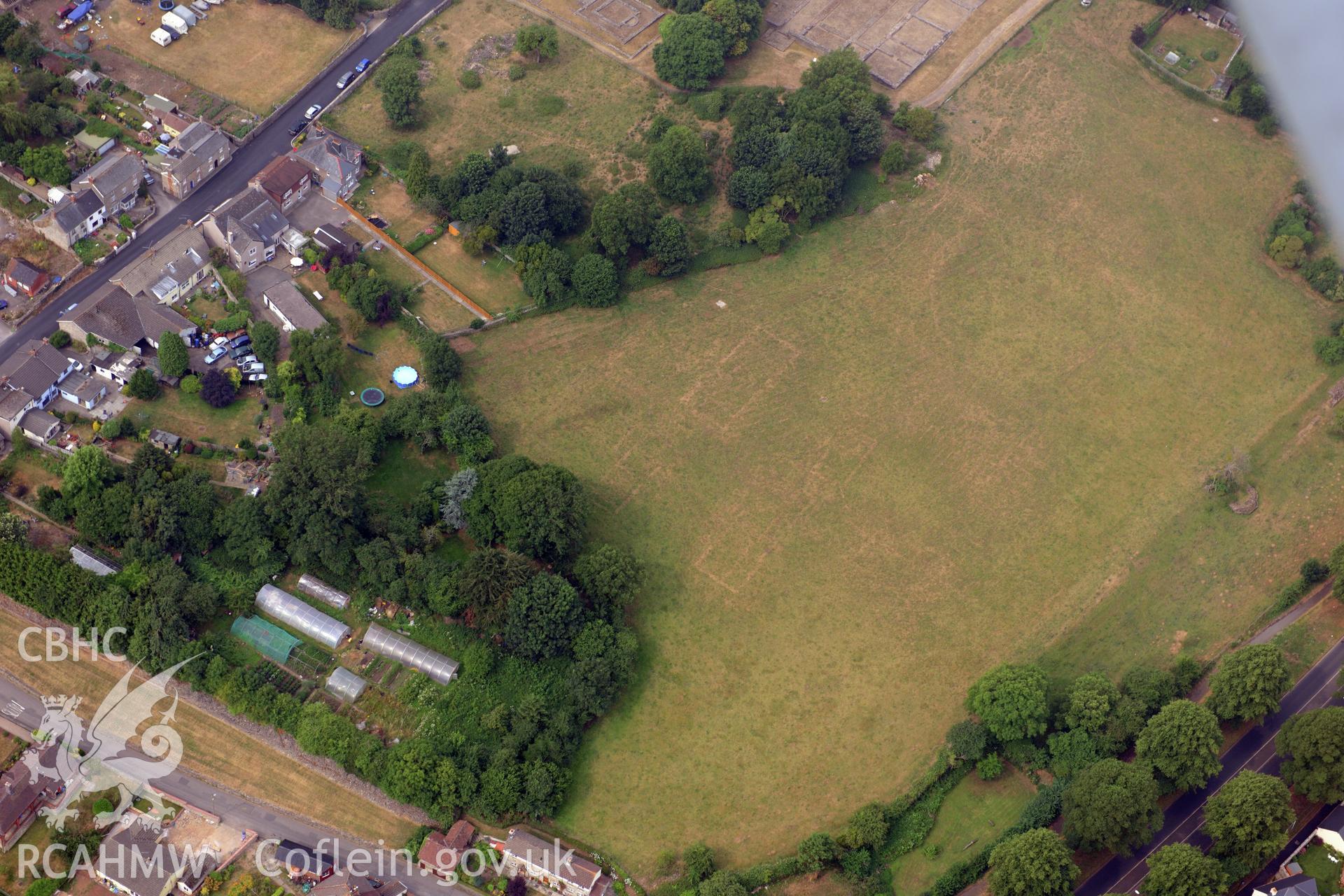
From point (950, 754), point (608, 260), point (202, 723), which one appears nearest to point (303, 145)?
point (608, 260)

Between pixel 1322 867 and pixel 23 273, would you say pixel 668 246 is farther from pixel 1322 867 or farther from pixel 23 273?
pixel 1322 867

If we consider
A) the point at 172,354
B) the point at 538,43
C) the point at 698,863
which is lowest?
the point at 172,354

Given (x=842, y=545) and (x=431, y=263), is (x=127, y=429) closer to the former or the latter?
(x=431, y=263)

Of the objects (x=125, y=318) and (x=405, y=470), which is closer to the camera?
(x=405, y=470)

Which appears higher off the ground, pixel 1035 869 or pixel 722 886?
pixel 1035 869

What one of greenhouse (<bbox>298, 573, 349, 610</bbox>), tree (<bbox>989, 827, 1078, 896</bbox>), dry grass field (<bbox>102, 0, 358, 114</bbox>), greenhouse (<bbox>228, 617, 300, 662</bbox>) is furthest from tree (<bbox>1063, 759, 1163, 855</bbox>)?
dry grass field (<bbox>102, 0, 358, 114</bbox>)

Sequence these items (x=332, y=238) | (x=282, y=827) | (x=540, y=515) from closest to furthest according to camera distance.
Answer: (x=282, y=827) < (x=540, y=515) < (x=332, y=238)

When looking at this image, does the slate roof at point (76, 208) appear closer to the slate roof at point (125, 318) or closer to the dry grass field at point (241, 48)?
the slate roof at point (125, 318)

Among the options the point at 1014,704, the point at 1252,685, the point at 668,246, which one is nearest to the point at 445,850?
the point at 1014,704
